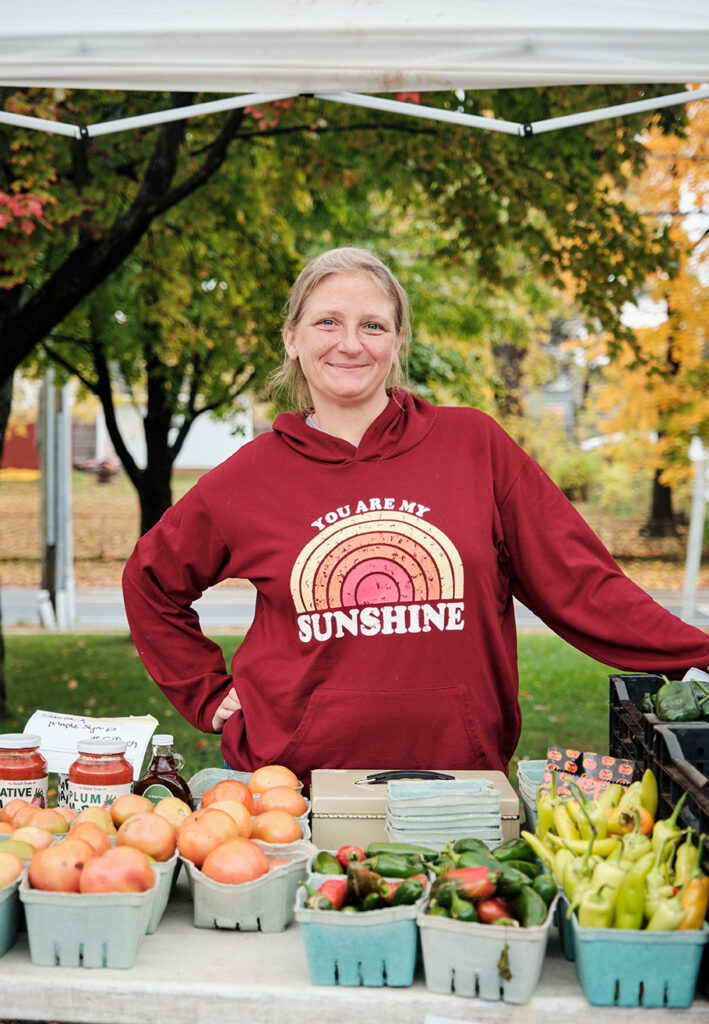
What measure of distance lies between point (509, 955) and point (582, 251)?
602cm

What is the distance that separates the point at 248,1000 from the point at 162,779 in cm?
72

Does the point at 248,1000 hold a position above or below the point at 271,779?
below

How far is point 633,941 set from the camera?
1602 mm

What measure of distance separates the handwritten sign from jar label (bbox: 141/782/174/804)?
0.31ft

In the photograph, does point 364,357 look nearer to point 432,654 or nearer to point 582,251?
point 432,654

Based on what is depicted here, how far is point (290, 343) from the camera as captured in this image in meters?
2.66

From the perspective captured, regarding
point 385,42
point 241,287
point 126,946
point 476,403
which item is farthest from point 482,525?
point 476,403

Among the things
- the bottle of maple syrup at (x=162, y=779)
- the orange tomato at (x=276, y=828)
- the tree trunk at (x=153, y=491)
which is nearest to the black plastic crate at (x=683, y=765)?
the orange tomato at (x=276, y=828)

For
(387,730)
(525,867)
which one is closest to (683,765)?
(525,867)

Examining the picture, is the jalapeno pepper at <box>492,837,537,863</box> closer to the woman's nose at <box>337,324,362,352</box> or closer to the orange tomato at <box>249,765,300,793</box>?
the orange tomato at <box>249,765,300,793</box>

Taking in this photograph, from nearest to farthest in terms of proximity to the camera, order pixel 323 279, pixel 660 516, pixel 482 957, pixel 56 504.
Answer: pixel 482 957
pixel 323 279
pixel 56 504
pixel 660 516

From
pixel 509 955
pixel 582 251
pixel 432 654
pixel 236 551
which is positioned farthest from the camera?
pixel 582 251

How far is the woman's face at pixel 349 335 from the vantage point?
2.42m

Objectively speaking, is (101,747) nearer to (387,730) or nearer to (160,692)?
(387,730)
